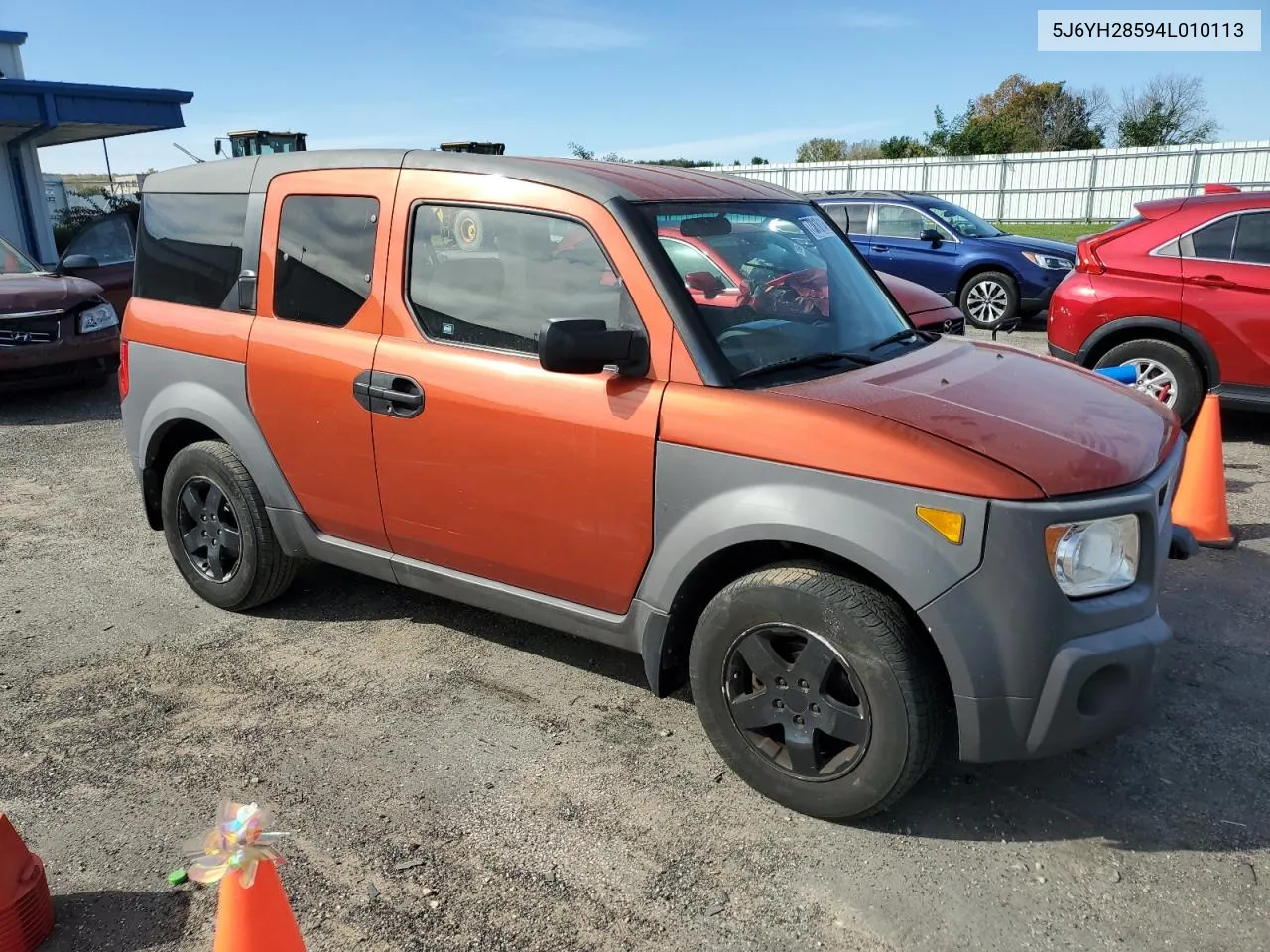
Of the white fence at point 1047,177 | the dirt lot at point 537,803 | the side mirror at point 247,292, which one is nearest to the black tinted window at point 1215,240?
the dirt lot at point 537,803

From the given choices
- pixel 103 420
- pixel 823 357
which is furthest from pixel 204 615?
pixel 103 420

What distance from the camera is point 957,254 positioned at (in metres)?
12.8

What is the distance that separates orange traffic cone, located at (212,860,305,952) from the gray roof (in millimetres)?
2231

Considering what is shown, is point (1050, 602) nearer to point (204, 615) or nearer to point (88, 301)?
point (204, 615)

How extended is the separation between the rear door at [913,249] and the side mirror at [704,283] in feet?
33.6

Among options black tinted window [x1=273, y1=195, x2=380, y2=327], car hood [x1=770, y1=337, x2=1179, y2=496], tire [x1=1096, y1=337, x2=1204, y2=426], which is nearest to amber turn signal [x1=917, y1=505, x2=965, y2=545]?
car hood [x1=770, y1=337, x2=1179, y2=496]

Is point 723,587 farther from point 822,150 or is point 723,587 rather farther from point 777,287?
point 822,150

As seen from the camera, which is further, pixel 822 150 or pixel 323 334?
pixel 822 150

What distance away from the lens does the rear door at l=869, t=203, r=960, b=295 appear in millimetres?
12906

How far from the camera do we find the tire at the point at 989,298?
492 inches

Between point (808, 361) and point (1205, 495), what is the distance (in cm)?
317

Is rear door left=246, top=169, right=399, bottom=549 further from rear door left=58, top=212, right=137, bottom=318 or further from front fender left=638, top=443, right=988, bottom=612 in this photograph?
rear door left=58, top=212, right=137, bottom=318

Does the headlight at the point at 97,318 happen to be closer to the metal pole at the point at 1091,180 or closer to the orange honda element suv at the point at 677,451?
the orange honda element suv at the point at 677,451

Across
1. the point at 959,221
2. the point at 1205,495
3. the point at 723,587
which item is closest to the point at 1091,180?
the point at 959,221
